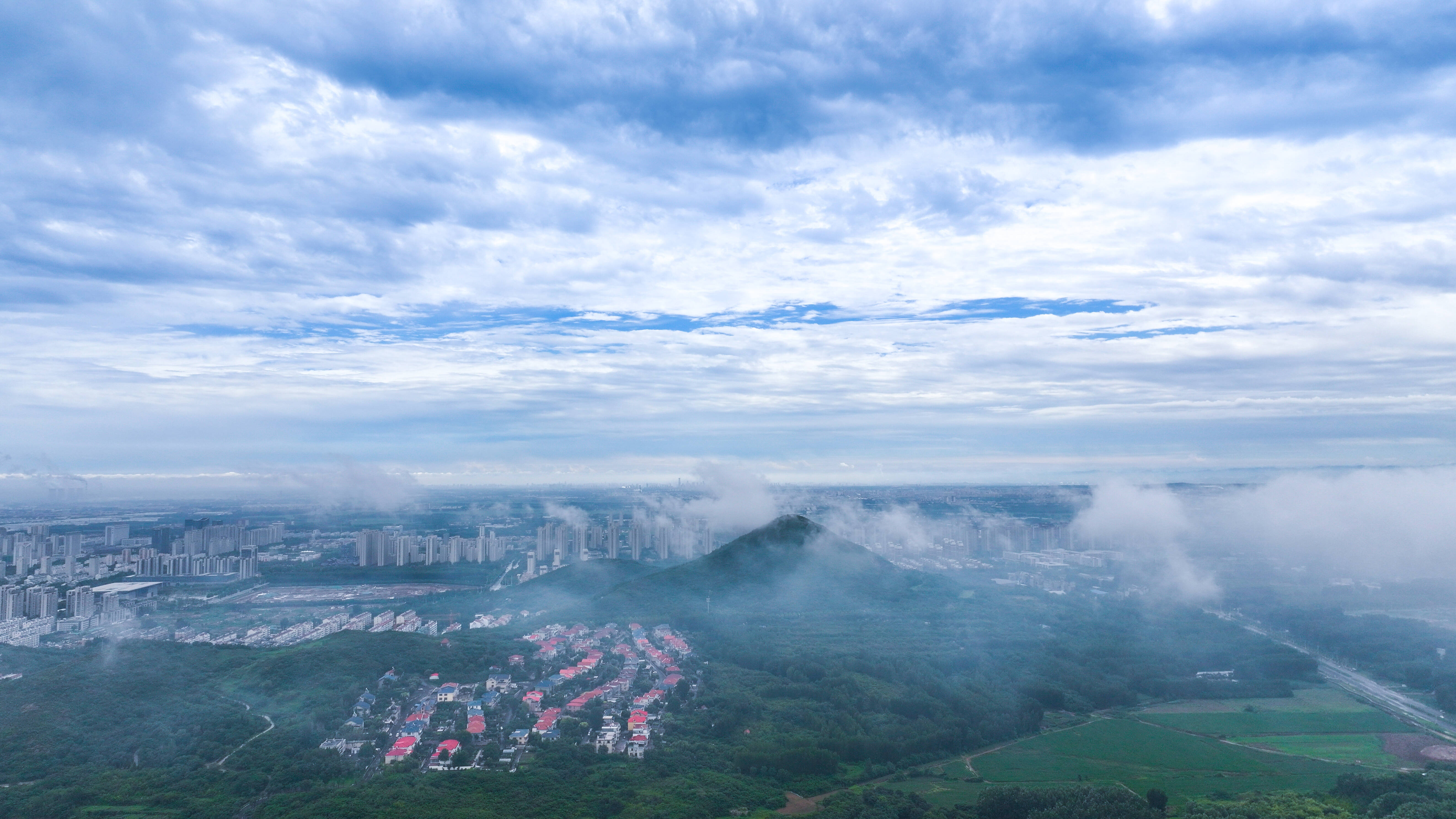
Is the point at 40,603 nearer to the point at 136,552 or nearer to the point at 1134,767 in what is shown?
the point at 136,552

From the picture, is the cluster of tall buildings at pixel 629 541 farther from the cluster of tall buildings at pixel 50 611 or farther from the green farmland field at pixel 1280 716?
the green farmland field at pixel 1280 716

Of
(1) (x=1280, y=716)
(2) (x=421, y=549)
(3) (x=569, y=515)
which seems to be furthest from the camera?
(3) (x=569, y=515)

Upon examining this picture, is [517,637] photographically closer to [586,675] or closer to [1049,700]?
[586,675]

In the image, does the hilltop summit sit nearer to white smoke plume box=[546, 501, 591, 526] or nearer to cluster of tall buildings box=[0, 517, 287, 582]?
white smoke plume box=[546, 501, 591, 526]

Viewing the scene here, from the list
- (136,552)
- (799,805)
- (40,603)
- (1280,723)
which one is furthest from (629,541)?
(1280,723)

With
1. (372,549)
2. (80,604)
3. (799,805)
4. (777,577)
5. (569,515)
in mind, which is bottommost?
(799,805)

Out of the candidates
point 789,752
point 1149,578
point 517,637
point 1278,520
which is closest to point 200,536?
point 517,637
